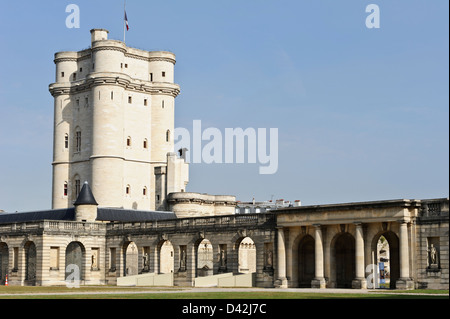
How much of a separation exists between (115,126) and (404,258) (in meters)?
51.8

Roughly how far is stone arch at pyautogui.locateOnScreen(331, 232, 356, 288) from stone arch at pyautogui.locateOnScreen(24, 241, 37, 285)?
29336 mm

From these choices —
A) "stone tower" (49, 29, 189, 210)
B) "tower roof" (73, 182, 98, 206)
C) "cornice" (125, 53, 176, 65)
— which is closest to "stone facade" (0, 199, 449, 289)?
"tower roof" (73, 182, 98, 206)

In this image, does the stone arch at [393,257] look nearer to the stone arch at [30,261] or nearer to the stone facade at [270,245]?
the stone facade at [270,245]

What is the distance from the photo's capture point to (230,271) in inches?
2403

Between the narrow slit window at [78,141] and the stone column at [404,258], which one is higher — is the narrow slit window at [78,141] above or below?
above

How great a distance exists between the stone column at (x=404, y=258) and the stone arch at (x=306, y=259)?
884 cm

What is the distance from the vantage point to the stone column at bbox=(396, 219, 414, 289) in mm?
49647

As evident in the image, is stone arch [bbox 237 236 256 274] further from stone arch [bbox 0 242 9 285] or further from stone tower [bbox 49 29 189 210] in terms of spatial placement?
stone arch [bbox 0 242 9 285]

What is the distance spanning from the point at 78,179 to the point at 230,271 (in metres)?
41.7

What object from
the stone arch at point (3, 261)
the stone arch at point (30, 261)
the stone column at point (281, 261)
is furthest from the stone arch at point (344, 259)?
the stone arch at point (3, 261)

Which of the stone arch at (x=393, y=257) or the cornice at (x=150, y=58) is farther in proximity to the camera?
the cornice at (x=150, y=58)

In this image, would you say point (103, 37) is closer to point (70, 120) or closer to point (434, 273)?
point (70, 120)

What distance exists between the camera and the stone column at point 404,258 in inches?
1955
